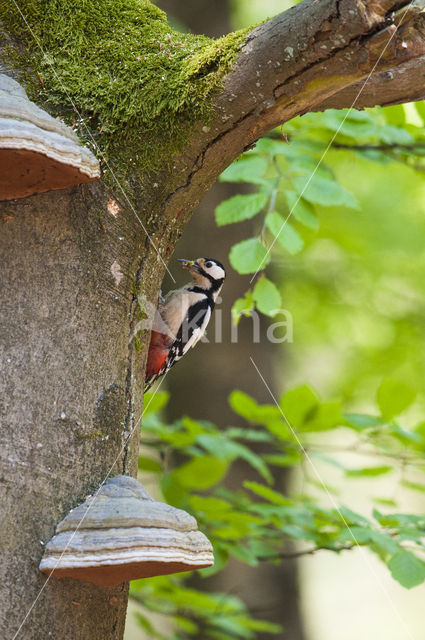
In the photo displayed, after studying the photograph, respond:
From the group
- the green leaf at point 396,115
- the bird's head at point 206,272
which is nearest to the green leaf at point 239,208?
the green leaf at point 396,115

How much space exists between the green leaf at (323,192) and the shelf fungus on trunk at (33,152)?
1825 mm

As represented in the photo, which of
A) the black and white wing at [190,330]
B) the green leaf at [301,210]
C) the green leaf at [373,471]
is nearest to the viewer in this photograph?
the green leaf at [301,210]

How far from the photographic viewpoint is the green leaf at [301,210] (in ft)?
11.7

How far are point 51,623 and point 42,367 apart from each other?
28.2 inches

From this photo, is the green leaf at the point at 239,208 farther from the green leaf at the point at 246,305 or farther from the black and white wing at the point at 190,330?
the black and white wing at the point at 190,330

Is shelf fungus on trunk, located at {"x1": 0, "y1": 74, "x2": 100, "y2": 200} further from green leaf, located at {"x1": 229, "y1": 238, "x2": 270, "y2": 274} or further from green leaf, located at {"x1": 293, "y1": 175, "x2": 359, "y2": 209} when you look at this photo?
green leaf, located at {"x1": 293, "y1": 175, "x2": 359, "y2": 209}

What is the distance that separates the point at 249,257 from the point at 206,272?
1.72 m

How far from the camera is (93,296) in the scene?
2.08m

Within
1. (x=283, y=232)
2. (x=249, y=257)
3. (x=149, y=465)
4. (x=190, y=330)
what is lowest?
(x=149, y=465)

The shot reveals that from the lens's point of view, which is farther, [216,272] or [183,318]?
[216,272]

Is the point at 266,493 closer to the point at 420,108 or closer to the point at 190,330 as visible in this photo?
the point at 190,330

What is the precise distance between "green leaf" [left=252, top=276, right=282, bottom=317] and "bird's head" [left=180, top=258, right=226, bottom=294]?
1569mm

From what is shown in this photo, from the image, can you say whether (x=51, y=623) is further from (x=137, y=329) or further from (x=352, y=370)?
(x=352, y=370)

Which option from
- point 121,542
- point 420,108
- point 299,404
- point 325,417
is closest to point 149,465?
point 299,404
